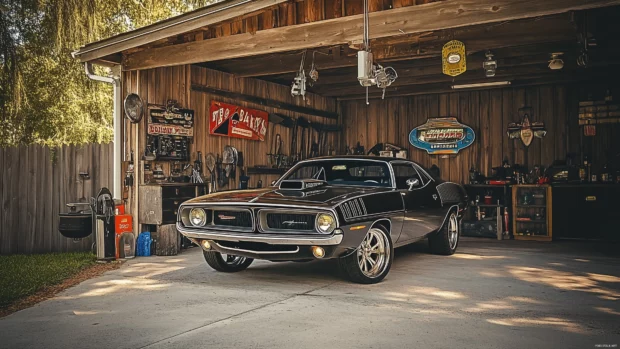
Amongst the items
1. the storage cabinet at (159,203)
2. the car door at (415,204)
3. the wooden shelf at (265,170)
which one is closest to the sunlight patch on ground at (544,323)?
the car door at (415,204)

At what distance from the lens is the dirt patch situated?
5.11 m

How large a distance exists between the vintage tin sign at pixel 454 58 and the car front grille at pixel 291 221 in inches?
138

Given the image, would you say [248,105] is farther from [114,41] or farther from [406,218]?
[406,218]

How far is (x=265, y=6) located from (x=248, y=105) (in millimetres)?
3954

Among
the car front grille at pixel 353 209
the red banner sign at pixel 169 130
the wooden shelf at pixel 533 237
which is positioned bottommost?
the wooden shelf at pixel 533 237

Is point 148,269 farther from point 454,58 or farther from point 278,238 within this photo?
point 454,58

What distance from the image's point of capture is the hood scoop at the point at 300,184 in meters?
6.26

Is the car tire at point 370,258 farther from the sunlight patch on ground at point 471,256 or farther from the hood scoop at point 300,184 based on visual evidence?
the sunlight patch on ground at point 471,256

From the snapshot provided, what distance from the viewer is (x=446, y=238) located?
25.9 feet

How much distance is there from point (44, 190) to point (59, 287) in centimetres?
374

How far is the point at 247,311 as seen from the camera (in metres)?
4.66

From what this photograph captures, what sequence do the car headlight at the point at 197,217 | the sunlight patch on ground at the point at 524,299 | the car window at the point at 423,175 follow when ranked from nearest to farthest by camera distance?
the sunlight patch on ground at the point at 524,299
the car headlight at the point at 197,217
the car window at the point at 423,175

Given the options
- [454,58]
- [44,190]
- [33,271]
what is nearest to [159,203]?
[33,271]

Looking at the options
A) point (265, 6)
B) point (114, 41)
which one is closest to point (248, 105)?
point (114, 41)
